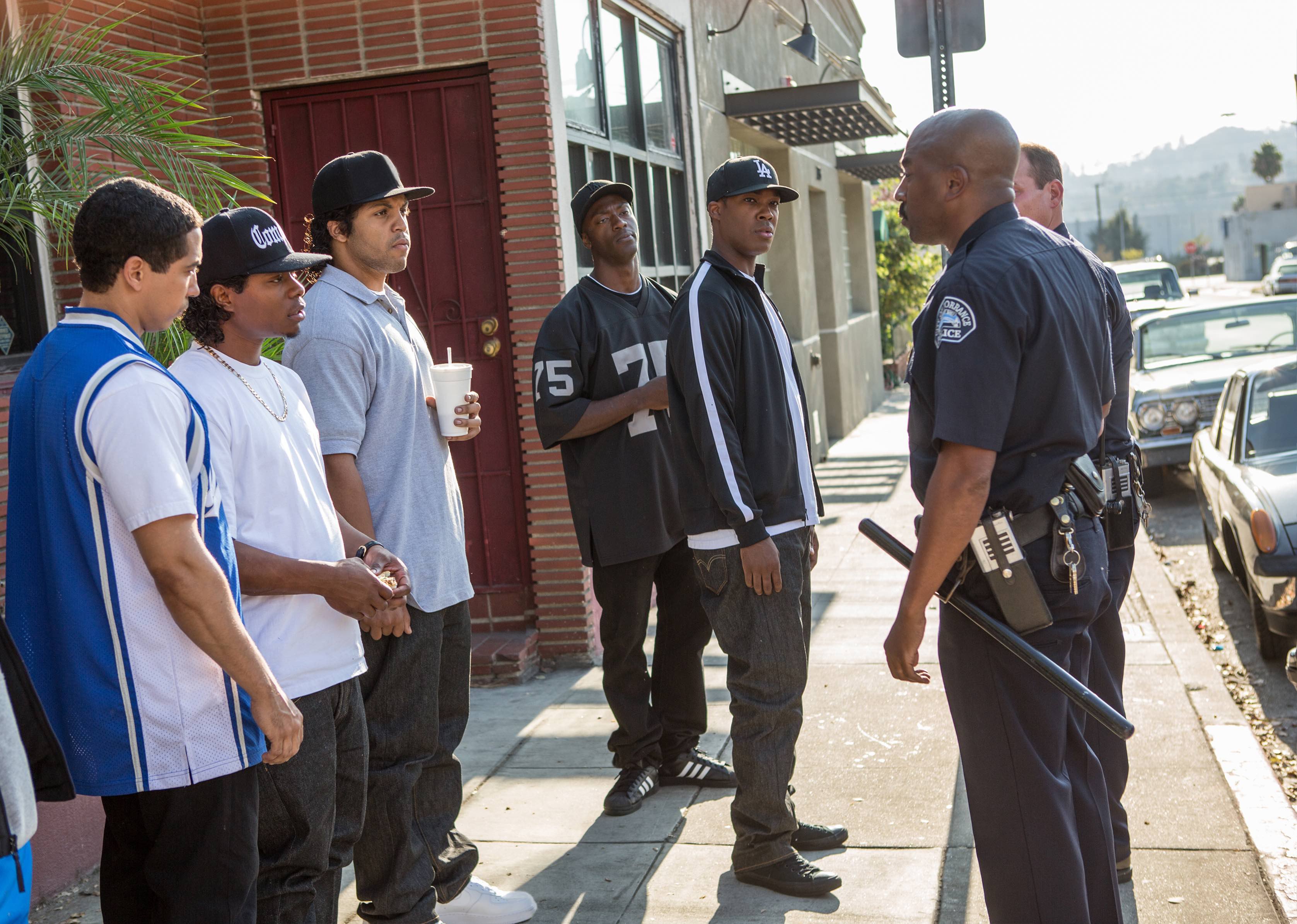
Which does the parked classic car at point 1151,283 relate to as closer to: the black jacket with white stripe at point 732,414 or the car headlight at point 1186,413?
the car headlight at point 1186,413

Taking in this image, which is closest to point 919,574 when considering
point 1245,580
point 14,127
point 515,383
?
point 14,127

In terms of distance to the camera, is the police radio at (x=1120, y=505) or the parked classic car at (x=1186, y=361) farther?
the parked classic car at (x=1186, y=361)

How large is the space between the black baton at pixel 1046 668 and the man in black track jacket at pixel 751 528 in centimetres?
92

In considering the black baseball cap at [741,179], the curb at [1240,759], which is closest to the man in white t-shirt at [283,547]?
the black baseball cap at [741,179]

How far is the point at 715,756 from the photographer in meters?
5.09

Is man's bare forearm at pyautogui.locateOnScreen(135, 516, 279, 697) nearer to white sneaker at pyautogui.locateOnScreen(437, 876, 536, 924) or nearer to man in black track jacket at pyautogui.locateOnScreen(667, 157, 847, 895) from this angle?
white sneaker at pyautogui.locateOnScreen(437, 876, 536, 924)

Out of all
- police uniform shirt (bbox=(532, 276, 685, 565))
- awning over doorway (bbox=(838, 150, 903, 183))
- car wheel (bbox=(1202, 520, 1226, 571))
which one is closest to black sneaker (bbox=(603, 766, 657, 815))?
police uniform shirt (bbox=(532, 276, 685, 565))

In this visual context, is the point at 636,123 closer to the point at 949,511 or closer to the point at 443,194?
the point at 443,194

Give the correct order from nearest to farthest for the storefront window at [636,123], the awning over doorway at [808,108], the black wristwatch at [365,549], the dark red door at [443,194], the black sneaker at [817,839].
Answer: the black wristwatch at [365,549] < the black sneaker at [817,839] < the dark red door at [443,194] < the storefront window at [636,123] < the awning over doorway at [808,108]

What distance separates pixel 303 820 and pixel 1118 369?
2.65 metres

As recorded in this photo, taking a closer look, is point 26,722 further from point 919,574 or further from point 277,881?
point 919,574

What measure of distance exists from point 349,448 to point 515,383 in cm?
326

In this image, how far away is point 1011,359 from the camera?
268 cm

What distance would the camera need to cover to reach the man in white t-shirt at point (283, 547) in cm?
268
